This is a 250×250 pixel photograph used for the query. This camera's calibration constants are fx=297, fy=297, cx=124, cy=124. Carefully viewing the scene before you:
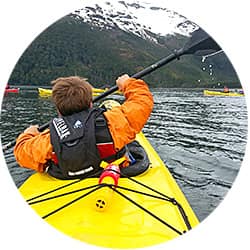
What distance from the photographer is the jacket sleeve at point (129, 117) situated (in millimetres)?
1457

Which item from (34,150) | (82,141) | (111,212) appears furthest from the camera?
(34,150)

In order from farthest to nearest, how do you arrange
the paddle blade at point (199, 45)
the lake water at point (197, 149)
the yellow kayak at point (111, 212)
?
the lake water at point (197, 149), the paddle blade at point (199, 45), the yellow kayak at point (111, 212)

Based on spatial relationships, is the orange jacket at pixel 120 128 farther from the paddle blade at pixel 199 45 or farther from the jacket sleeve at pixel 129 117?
the paddle blade at pixel 199 45

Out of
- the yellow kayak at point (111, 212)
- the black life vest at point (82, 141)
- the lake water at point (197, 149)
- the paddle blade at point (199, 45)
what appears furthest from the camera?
the lake water at point (197, 149)

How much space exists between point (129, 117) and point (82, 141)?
26 centimetres

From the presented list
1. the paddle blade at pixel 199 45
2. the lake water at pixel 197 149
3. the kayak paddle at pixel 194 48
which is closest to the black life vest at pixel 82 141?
the kayak paddle at pixel 194 48

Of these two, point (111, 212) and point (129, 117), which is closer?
point (111, 212)

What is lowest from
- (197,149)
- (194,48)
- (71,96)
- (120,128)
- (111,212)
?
(197,149)

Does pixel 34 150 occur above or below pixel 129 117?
below

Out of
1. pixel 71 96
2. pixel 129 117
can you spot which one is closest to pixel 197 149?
pixel 129 117

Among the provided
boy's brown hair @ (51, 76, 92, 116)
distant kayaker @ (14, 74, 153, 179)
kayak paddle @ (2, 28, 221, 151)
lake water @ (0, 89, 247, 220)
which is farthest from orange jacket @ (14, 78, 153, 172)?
lake water @ (0, 89, 247, 220)

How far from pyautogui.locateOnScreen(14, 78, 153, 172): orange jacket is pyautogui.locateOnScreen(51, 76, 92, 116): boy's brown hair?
13cm

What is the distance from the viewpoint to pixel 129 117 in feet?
4.84

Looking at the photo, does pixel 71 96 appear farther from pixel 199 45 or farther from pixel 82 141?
pixel 199 45
